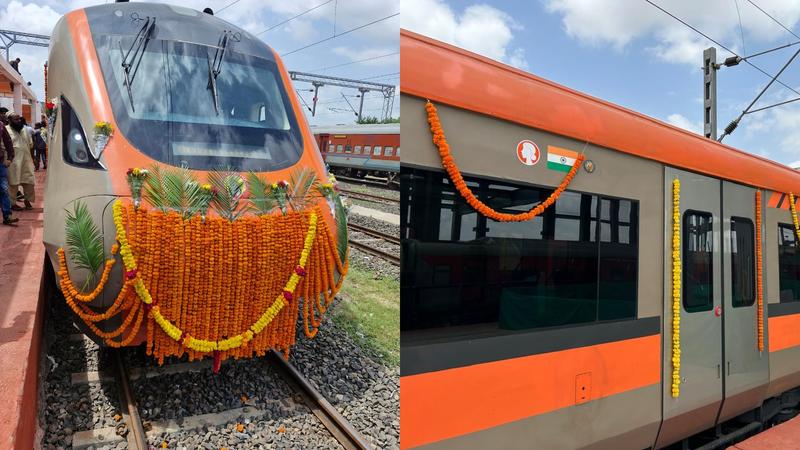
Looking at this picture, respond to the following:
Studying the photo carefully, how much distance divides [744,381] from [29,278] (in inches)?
238

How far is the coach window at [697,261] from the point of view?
156 inches

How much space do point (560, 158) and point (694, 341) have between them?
1914mm

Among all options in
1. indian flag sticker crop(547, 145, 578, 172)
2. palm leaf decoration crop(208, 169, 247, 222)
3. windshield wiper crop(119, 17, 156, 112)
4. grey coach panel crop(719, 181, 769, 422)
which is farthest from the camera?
windshield wiper crop(119, 17, 156, 112)

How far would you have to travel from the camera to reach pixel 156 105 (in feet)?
15.0

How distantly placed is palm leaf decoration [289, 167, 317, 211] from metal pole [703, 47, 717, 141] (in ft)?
30.1

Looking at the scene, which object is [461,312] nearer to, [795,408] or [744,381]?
[744,381]

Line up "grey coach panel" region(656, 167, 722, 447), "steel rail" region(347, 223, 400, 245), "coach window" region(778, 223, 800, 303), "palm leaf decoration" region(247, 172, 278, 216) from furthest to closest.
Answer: "steel rail" region(347, 223, 400, 245), "coach window" region(778, 223, 800, 303), "palm leaf decoration" region(247, 172, 278, 216), "grey coach panel" region(656, 167, 722, 447)

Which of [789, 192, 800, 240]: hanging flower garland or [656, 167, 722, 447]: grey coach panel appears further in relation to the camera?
[789, 192, 800, 240]: hanging flower garland

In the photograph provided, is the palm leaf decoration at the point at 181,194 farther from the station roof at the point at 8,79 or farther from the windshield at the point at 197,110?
the station roof at the point at 8,79

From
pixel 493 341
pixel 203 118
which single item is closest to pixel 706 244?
pixel 493 341

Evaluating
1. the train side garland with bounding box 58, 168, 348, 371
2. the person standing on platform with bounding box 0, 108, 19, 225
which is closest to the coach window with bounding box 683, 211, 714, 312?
the train side garland with bounding box 58, 168, 348, 371

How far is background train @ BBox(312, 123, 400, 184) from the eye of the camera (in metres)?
21.4

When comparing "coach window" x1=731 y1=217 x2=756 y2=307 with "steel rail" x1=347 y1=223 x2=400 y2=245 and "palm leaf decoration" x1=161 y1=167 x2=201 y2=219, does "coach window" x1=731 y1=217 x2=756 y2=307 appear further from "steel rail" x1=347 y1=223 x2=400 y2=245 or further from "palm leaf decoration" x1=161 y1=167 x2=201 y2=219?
"steel rail" x1=347 y1=223 x2=400 y2=245

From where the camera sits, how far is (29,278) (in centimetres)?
536
